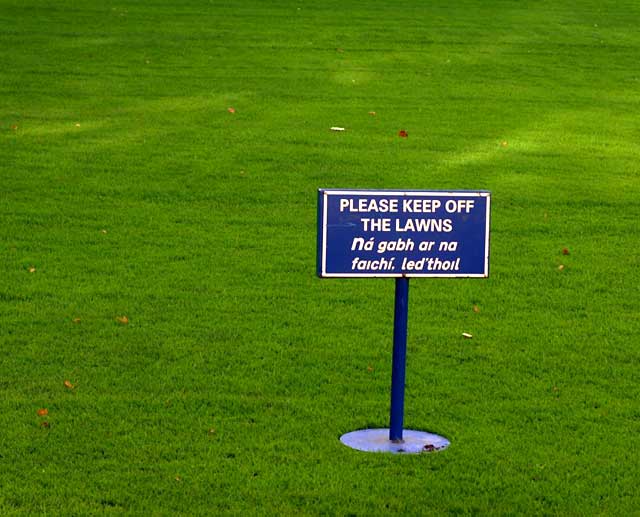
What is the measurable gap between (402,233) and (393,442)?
1181 millimetres

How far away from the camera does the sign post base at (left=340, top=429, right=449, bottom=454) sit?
7.19 meters

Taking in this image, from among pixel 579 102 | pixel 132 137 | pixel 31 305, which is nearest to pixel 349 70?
pixel 579 102

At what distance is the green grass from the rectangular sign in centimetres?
100

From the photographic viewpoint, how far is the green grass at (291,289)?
6.89 m

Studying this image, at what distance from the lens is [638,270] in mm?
11414

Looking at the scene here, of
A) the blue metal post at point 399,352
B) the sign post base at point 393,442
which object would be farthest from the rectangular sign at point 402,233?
the sign post base at point 393,442

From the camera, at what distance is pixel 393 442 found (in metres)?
7.27

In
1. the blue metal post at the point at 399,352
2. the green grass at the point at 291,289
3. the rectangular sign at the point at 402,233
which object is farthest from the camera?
the blue metal post at the point at 399,352

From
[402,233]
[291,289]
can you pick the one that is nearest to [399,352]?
[402,233]

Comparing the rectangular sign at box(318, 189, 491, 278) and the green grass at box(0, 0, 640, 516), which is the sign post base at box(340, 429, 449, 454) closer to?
the green grass at box(0, 0, 640, 516)

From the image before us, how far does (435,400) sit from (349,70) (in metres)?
13.2

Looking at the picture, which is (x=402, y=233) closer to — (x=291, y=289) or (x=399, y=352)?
(x=399, y=352)

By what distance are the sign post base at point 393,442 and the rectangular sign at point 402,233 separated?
0.95m

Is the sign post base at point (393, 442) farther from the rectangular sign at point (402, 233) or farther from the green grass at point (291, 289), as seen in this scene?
the rectangular sign at point (402, 233)
